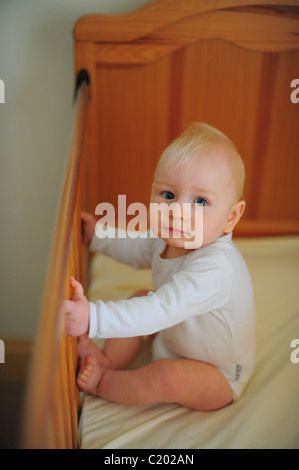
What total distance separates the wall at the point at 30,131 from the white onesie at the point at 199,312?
0.61 m

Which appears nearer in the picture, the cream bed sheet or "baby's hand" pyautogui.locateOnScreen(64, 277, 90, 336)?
"baby's hand" pyautogui.locateOnScreen(64, 277, 90, 336)

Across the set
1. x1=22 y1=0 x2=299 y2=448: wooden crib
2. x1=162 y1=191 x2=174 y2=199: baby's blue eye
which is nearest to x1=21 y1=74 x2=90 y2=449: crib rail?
x1=162 y1=191 x2=174 y2=199: baby's blue eye

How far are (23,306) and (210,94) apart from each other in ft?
3.11

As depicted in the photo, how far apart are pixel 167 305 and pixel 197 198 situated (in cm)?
20

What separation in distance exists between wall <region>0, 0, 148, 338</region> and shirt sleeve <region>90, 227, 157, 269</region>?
1.45 feet

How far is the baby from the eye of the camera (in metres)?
0.73

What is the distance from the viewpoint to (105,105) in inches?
49.9

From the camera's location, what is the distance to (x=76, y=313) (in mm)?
660

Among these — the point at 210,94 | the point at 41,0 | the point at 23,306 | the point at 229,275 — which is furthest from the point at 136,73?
the point at 23,306

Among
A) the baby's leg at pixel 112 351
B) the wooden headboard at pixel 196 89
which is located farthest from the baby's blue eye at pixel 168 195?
the wooden headboard at pixel 196 89

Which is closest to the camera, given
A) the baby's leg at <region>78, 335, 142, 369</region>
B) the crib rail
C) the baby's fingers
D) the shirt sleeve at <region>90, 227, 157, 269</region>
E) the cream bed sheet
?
the crib rail

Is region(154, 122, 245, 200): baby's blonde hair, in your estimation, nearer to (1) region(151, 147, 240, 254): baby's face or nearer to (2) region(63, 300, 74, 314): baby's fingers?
(1) region(151, 147, 240, 254): baby's face

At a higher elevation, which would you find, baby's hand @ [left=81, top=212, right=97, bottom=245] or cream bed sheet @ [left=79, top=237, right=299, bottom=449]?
baby's hand @ [left=81, top=212, right=97, bottom=245]
